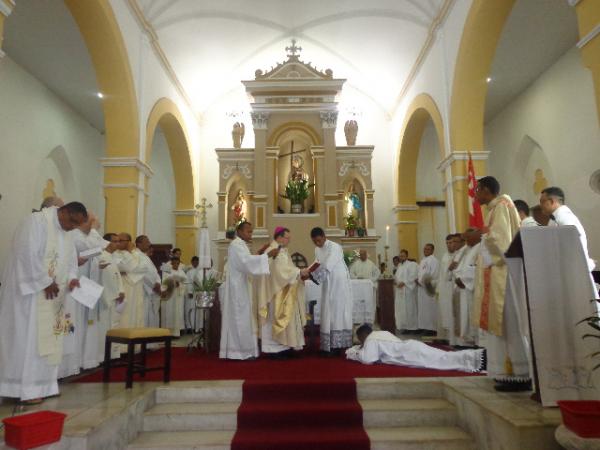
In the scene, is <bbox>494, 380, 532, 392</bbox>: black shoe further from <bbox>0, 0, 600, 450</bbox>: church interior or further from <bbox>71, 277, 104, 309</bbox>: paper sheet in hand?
<bbox>71, 277, 104, 309</bbox>: paper sheet in hand

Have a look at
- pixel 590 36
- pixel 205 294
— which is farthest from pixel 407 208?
pixel 590 36

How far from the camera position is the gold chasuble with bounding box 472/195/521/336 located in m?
3.85

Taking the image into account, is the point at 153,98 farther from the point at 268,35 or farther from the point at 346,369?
the point at 346,369

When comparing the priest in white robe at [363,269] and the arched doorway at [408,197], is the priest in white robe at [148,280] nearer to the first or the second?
the priest in white robe at [363,269]

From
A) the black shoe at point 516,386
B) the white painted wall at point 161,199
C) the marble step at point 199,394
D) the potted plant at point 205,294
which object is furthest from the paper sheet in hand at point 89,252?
the white painted wall at point 161,199

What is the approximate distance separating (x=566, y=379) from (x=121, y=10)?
335 inches

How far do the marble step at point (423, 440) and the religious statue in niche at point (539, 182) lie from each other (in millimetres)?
9463

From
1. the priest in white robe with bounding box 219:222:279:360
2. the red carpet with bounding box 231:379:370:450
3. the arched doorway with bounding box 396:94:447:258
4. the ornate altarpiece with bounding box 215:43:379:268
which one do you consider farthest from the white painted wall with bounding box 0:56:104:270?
the arched doorway with bounding box 396:94:447:258

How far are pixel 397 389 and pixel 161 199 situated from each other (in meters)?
11.7

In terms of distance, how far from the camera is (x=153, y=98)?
10336mm

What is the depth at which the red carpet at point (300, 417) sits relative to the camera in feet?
11.8

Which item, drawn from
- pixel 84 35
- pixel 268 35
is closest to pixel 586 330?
pixel 84 35

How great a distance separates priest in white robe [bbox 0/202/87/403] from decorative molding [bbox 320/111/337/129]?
8587 millimetres

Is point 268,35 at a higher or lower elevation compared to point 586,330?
higher
